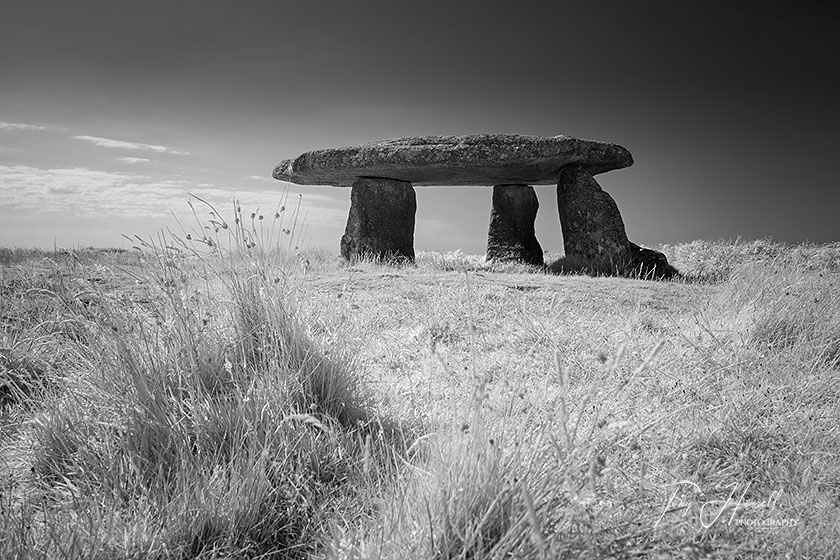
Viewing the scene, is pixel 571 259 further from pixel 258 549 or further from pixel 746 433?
pixel 258 549

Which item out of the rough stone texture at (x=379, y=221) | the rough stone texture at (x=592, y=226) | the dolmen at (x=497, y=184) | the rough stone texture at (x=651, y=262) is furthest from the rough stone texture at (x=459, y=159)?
the rough stone texture at (x=651, y=262)

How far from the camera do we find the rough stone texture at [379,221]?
410 inches

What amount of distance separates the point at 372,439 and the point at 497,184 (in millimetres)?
9254

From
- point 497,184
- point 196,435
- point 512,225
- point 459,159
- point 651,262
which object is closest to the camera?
point 196,435

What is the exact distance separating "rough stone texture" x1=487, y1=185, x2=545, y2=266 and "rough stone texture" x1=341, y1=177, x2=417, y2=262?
1.68 metres

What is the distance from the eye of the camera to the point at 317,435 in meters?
2.56

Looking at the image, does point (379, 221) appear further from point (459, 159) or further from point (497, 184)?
point (497, 184)

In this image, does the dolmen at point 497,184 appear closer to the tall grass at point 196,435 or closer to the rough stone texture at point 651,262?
the rough stone texture at point 651,262

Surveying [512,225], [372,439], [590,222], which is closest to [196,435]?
[372,439]

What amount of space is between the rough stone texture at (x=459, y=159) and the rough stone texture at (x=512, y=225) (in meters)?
0.61

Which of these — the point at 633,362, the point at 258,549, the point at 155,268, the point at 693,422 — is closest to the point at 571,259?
the point at 633,362

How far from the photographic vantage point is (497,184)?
11.5m

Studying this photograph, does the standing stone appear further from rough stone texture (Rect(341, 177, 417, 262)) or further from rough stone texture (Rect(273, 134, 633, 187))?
rough stone texture (Rect(341, 177, 417, 262))

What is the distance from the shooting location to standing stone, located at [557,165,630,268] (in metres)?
9.87
